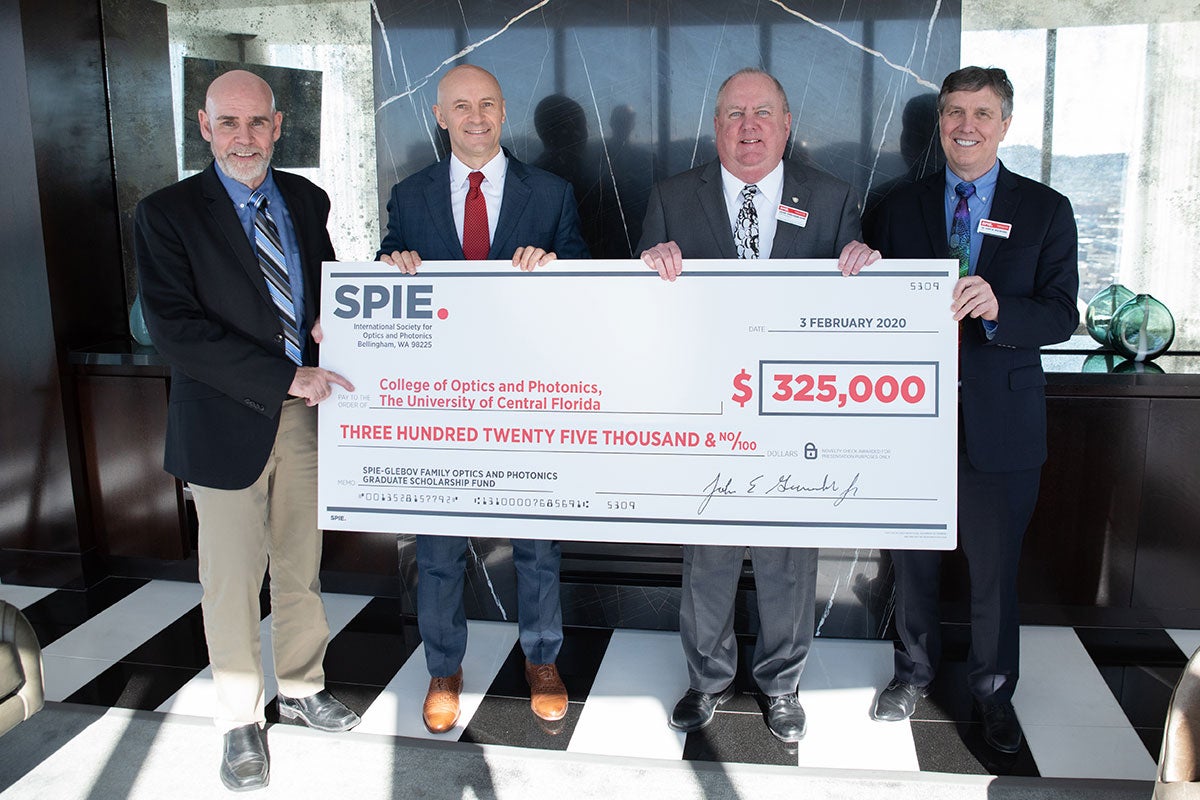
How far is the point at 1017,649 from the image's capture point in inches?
105

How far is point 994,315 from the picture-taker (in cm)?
239

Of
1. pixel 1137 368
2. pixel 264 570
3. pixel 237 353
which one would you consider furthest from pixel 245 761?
pixel 1137 368

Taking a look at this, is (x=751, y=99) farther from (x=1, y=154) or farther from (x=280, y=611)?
(x=1, y=154)

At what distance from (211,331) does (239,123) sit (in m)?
0.53

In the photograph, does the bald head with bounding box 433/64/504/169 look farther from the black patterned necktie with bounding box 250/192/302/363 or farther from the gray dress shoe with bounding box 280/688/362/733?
the gray dress shoe with bounding box 280/688/362/733

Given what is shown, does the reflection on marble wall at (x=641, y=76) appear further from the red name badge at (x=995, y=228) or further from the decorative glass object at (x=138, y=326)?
the decorative glass object at (x=138, y=326)

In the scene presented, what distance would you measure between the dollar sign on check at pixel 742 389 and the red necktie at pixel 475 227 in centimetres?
78

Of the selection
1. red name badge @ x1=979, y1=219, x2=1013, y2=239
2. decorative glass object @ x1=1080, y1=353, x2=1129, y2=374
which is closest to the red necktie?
red name badge @ x1=979, y1=219, x2=1013, y2=239

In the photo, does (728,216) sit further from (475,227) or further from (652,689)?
(652,689)

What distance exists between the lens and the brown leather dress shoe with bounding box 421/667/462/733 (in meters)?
2.70

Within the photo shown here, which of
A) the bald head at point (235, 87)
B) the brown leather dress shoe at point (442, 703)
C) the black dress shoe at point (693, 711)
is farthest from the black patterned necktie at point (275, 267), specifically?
the black dress shoe at point (693, 711)

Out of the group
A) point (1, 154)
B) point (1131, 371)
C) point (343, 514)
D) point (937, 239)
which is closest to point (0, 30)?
point (1, 154)

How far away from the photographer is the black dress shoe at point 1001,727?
8.44 feet

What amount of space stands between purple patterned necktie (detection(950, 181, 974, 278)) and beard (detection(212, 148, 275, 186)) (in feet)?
5.92
